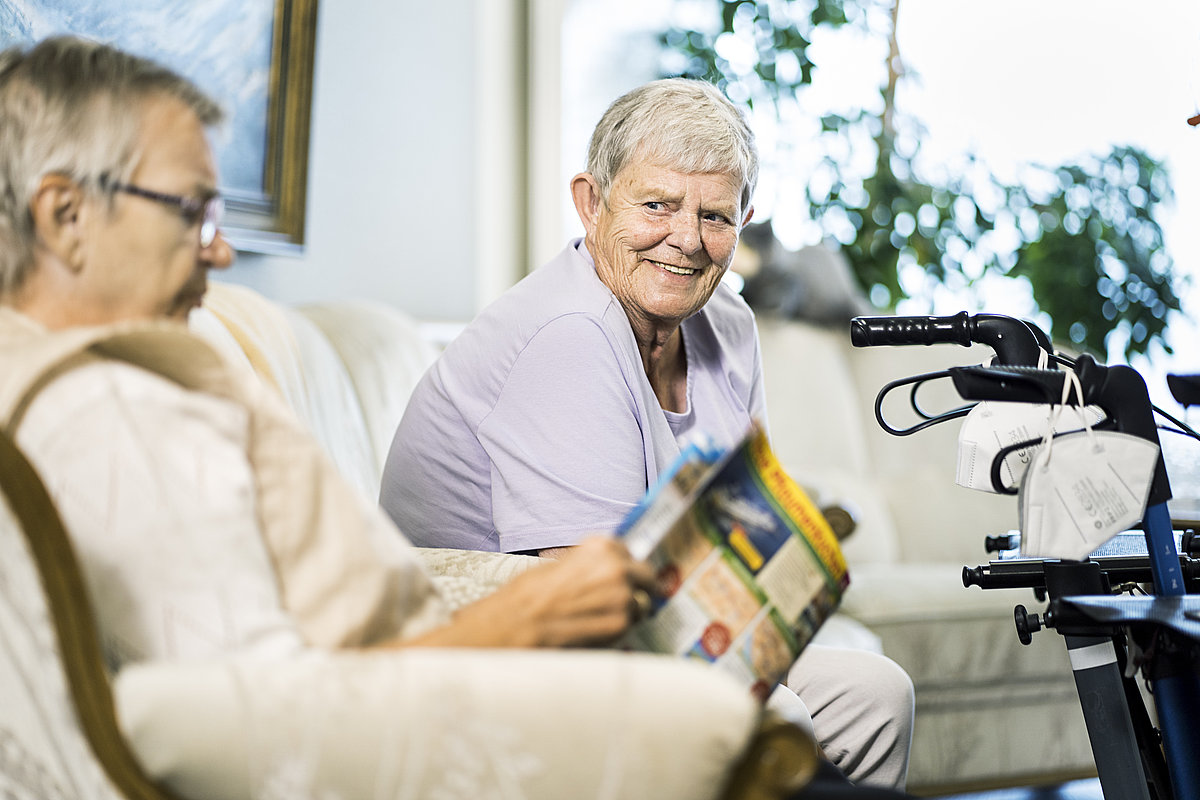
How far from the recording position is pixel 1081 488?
0.88m

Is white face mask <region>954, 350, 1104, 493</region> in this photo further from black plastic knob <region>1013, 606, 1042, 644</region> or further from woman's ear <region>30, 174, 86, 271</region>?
woman's ear <region>30, 174, 86, 271</region>

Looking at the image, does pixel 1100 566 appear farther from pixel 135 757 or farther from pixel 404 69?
pixel 404 69

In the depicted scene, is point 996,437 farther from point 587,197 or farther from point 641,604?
point 587,197

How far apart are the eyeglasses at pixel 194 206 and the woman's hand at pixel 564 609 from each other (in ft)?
1.16

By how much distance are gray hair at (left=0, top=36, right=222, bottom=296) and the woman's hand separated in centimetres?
40

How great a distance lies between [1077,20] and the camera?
3238 millimetres

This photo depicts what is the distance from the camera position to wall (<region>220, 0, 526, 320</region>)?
2.53 metres

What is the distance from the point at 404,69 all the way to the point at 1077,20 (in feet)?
6.63

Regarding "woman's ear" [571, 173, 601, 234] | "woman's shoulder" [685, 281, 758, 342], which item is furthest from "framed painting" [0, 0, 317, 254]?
"woman's shoulder" [685, 281, 758, 342]

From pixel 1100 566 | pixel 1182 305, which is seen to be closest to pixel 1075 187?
pixel 1182 305

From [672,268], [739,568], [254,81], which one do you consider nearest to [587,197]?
[672,268]

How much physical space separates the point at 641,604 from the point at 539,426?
1.52ft

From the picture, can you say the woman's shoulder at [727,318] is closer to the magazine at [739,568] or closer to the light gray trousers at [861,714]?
the light gray trousers at [861,714]

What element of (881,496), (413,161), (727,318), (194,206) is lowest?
(881,496)
